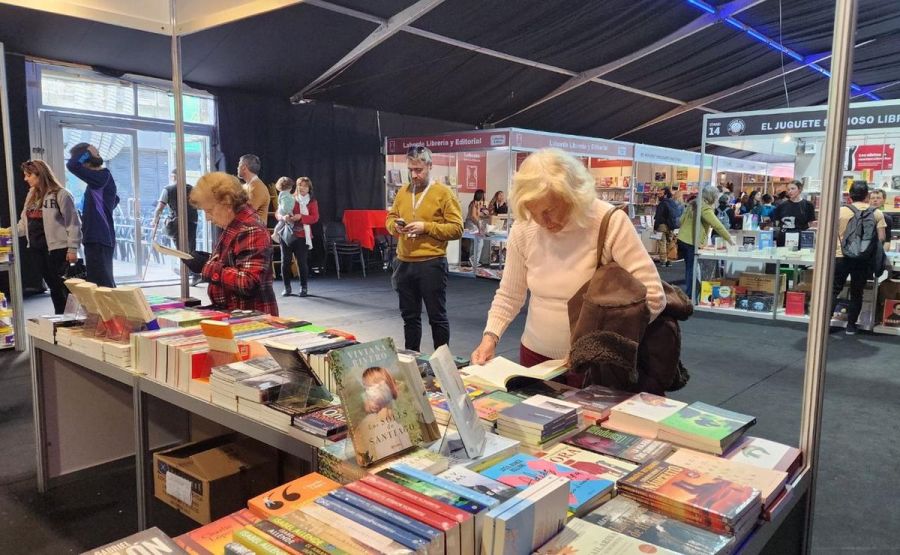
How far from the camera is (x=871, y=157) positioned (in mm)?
7500

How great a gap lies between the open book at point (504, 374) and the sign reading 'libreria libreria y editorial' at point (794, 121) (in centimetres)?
588

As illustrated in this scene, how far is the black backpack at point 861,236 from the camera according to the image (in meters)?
5.95

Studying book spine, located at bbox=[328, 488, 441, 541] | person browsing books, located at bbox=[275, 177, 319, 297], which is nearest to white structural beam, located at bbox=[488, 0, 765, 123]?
person browsing books, located at bbox=[275, 177, 319, 297]

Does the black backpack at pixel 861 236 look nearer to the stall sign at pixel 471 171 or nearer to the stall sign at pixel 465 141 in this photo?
the stall sign at pixel 465 141

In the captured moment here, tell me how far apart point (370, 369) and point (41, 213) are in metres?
4.78

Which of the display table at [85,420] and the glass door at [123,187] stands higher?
the glass door at [123,187]

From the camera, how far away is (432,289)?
3.87m

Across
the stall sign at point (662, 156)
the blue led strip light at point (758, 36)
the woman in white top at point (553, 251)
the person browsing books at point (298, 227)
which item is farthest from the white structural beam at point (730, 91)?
the woman in white top at point (553, 251)

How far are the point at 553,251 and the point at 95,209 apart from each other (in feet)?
14.4

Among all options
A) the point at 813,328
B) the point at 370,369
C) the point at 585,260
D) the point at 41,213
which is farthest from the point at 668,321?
the point at 41,213

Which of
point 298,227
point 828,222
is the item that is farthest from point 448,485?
point 298,227

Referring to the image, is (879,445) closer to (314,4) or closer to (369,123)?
(314,4)

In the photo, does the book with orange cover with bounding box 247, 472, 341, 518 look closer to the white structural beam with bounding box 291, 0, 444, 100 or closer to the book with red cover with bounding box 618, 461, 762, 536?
the book with red cover with bounding box 618, 461, 762, 536

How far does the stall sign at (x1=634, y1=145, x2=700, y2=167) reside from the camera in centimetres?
1166
